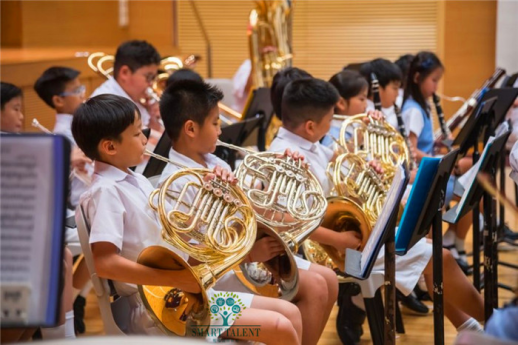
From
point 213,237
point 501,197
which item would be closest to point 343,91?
point 213,237

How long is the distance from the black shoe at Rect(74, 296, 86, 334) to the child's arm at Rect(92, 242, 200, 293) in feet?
4.49

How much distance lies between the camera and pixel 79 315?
3.54 m

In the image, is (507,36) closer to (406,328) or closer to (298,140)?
(406,328)

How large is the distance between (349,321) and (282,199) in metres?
0.93

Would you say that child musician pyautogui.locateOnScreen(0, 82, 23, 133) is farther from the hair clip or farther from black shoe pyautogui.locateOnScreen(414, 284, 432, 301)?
the hair clip

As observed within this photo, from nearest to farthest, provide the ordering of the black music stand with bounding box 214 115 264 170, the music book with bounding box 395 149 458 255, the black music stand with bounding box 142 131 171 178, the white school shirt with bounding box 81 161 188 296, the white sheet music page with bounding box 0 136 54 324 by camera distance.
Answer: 1. the white sheet music page with bounding box 0 136 54 324
2. the white school shirt with bounding box 81 161 188 296
3. the music book with bounding box 395 149 458 255
4. the black music stand with bounding box 142 131 171 178
5. the black music stand with bounding box 214 115 264 170

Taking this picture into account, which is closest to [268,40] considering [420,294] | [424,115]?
[424,115]

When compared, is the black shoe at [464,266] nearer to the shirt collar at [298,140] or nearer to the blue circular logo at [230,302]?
the shirt collar at [298,140]

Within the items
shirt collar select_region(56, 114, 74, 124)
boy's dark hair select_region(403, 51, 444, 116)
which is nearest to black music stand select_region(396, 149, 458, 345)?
shirt collar select_region(56, 114, 74, 124)

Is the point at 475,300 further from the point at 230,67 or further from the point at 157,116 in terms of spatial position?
the point at 230,67

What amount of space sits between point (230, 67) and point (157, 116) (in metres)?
4.70

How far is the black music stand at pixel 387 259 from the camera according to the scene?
7.23 ft

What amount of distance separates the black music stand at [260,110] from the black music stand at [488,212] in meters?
1.31

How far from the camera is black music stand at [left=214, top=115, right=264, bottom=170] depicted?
3.42m
